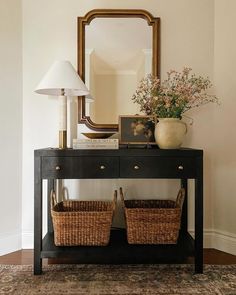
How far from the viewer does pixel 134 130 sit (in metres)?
2.07

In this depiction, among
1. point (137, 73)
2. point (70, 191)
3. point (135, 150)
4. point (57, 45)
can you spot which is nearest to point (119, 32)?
point (137, 73)

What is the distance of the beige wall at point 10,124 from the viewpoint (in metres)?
2.17

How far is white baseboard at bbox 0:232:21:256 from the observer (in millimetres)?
2162

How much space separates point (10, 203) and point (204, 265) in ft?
5.10

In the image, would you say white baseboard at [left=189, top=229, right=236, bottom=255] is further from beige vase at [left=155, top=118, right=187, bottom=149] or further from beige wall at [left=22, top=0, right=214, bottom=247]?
beige vase at [left=155, top=118, right=187, bottom=149]

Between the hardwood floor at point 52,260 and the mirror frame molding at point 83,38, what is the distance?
108cm

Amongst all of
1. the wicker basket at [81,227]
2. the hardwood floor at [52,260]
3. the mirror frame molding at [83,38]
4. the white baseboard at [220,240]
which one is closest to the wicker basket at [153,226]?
the wicker basket at [81,227]

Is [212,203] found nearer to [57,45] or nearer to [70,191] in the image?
[70,191]

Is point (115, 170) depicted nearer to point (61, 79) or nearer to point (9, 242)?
point (61, 79)

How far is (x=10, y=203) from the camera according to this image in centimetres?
222

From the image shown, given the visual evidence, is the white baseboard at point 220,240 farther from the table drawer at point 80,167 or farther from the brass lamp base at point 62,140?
the brass lamp base at point 62,140

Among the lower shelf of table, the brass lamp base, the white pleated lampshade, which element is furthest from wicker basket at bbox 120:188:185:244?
the white pleated lampshade

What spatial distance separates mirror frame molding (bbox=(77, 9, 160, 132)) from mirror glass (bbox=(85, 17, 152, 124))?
0.03 m

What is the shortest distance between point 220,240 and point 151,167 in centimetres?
100
